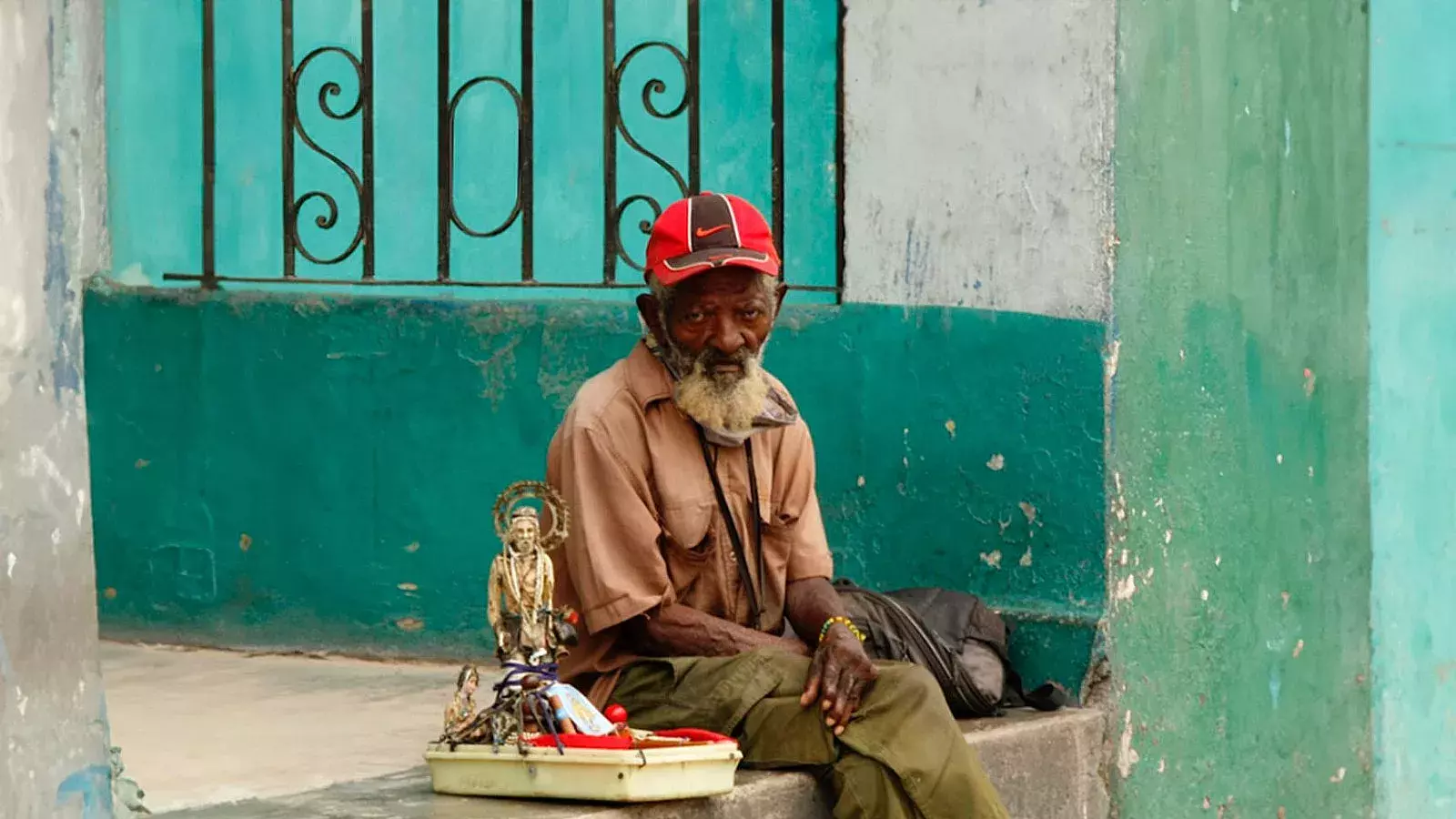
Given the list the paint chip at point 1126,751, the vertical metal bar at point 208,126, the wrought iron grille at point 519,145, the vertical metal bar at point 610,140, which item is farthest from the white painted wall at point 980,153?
the vertical metal bar at point 208,126

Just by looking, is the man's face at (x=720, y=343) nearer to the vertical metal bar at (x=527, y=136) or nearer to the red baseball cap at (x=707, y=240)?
the red baseball cap at (x=707, y=240)

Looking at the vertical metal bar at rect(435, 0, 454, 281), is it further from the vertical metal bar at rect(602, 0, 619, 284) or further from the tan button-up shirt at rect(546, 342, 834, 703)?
the tan button-up shirt at rect(546, 342, 834, 703)

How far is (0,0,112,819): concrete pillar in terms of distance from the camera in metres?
2.91

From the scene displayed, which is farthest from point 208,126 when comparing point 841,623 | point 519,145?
point 841,623

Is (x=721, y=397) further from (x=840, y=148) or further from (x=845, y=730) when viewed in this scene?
(x=840, y=148)

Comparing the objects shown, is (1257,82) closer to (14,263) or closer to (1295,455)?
(1295,455)

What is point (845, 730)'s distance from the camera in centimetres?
417

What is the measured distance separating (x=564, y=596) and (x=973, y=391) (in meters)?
1.31

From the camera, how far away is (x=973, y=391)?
17.2 ft

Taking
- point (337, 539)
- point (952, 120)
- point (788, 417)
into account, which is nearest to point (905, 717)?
point (788, 417)

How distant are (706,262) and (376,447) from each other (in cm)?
211

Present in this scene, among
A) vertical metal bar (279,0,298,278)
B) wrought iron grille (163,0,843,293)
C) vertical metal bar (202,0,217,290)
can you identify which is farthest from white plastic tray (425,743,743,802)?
vertical metal bar (202,0,217,290)

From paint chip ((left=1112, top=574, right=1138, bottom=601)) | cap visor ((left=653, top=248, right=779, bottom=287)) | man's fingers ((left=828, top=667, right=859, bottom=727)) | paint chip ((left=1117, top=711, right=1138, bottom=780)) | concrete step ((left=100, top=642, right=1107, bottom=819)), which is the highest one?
cap visor ((left=653, top=248, right=779, bottom=287))

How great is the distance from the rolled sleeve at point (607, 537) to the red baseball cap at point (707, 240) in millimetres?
355
